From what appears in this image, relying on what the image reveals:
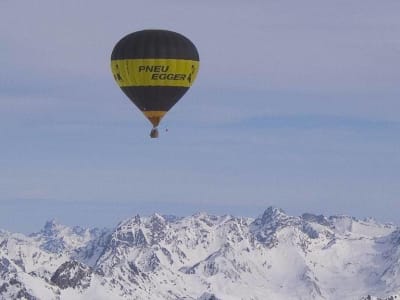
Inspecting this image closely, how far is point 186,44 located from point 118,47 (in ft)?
30.1

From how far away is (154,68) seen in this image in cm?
17662

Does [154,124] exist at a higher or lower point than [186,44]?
lower

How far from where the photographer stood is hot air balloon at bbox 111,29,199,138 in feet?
579

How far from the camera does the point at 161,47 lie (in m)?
176

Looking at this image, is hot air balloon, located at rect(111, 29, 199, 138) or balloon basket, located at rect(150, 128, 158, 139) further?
hot air balloon, located at rect(111, 29, 199, 138)

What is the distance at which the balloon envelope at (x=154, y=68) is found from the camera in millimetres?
176500

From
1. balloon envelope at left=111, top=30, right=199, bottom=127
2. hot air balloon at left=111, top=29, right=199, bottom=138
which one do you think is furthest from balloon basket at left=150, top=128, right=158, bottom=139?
balloon envelope at left=111, top=30, right=199, bottom=127

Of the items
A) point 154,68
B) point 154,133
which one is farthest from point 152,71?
point 154,133

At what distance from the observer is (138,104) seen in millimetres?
179625

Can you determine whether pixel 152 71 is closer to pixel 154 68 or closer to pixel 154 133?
pixel 154 68

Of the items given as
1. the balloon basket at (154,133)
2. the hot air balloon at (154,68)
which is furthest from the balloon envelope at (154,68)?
the balloon basket at (154,133)

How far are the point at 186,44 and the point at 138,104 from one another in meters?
10.4

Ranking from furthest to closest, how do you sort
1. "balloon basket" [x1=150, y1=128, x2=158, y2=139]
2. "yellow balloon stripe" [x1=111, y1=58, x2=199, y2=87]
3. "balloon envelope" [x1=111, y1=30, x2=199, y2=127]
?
"balloon envelope" [x1=111, y1=30, x2=199, y2=127]
"yellow balloon stripe" [x1=111, y1=58, x2=199, y2=87]
"balloon basket" [x1=150, y1=128, x2=158, y2=139]

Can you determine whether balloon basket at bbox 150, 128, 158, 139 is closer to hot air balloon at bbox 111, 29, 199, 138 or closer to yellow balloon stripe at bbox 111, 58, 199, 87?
hot air balloon at bbox 111, 29, 199, 138
